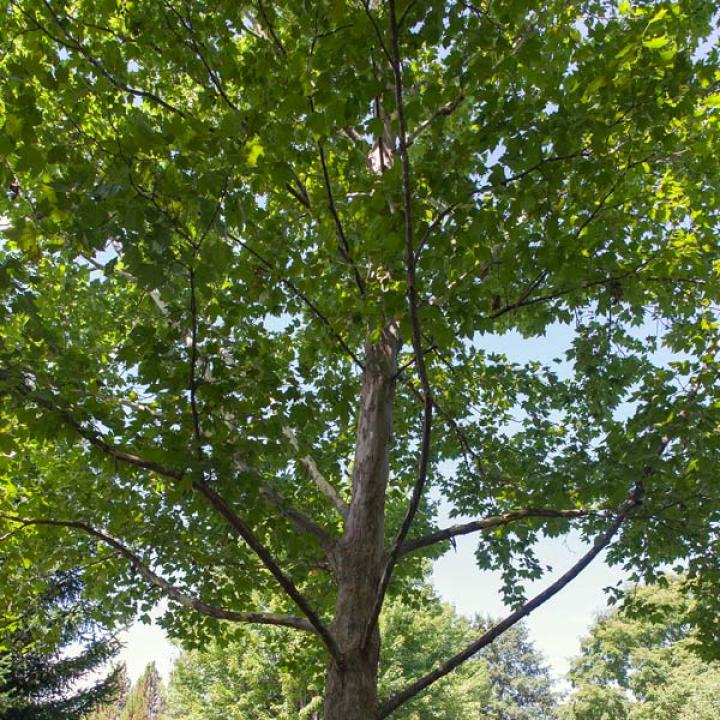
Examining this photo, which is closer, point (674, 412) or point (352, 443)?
point (674, 412)

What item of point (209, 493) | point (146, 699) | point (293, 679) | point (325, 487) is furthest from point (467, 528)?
point (146, 699)

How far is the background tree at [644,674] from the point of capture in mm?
21267

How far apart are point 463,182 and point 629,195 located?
3293mm

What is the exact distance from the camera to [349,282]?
518 cm

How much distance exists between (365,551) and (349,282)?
2348 millimetres

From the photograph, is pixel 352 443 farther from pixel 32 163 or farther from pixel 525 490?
pixel 32 163

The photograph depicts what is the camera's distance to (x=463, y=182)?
318 cm

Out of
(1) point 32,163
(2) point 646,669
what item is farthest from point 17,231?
(2) point 646,669

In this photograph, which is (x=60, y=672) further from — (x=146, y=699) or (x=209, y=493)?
(x=146, y=699)

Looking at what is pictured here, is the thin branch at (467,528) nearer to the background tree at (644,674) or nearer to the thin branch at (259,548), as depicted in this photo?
the thin branch at (259,548)

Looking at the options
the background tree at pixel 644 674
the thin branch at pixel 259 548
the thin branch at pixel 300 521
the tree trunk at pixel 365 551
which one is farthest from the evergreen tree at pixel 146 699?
the thin branch at pixel 259 548

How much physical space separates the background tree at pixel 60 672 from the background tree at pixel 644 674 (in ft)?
54.8

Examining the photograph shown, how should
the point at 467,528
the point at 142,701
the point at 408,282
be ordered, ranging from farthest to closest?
the point at 142,701, the point at 467,528, the point at 408,282

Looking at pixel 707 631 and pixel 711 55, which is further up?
pixel 711 55
